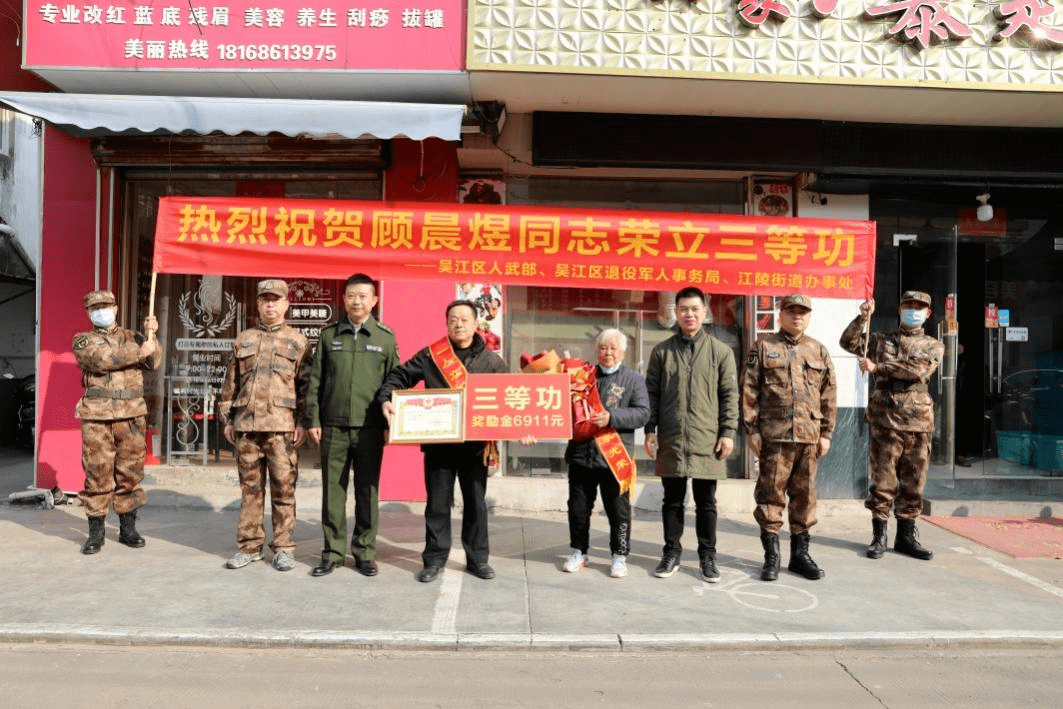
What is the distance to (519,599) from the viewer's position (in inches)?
207

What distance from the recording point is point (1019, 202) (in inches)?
346

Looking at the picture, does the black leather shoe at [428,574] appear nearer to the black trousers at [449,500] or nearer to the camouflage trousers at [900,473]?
the black trousers at [449,500]

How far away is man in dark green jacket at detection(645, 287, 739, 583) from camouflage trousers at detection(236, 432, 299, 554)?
2.64 metres

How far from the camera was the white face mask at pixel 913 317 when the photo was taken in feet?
21.3

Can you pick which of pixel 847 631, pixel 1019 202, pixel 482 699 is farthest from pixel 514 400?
pixel 1019 202

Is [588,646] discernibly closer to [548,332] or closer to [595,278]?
[595,278]

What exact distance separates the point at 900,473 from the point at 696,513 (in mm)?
1977

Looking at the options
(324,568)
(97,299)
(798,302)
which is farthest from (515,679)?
(97,299)

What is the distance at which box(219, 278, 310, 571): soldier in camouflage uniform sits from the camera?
5852 mm

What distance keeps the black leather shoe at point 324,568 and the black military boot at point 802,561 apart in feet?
10.9

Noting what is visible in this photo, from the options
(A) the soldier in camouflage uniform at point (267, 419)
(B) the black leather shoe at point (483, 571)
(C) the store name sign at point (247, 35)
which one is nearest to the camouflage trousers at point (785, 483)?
(B) the black leather shoe at point (483, 571)

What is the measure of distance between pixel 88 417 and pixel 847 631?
5.67m

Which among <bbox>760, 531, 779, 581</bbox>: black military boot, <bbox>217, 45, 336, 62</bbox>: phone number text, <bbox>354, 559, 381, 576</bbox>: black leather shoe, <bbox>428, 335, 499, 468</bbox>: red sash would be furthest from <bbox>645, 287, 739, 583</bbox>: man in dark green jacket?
<bbox>217, 45, 336, 62</bbox>: phone number text

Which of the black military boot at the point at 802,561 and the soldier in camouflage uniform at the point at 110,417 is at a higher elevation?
the soldier in camouflage uniform at the point at 110,417
